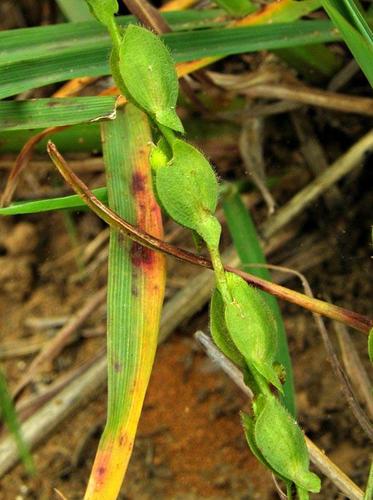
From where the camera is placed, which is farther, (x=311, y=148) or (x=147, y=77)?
(x=311, y=148)

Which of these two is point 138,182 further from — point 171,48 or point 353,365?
point 353,365

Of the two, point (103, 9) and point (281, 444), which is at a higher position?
point (103, 9)

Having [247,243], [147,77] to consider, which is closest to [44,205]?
[147,77]

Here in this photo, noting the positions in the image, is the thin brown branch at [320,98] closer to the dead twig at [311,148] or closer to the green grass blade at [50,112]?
the dead twig at [311,148]

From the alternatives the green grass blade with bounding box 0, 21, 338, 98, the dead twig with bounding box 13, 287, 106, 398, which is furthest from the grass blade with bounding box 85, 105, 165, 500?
the dead twig with bounding box 13, 287, 106, 398

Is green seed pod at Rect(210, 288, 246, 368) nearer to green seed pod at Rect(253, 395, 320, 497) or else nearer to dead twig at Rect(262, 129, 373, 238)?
green seed pod at Rect(253, 395, 320, 497)

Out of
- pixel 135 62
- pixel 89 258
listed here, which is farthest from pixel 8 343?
pixel 135 62
